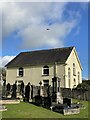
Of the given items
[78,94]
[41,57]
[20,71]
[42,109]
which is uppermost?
[41,57]

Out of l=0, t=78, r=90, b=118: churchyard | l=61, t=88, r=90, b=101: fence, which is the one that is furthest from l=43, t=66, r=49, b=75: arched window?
l=0, t=78, r=90, b=118: churchyard

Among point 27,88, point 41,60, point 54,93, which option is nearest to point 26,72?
point 41,60

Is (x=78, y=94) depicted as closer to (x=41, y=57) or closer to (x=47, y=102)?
(x=47, y=102)

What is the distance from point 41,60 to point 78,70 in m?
8.09

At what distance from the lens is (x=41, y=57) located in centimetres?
4981

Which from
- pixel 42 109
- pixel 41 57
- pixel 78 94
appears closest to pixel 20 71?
pixel 41 57

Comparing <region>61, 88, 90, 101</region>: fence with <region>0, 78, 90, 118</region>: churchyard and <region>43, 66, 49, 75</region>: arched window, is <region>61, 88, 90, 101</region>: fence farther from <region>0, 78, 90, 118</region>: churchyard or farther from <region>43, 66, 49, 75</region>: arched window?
<region>43, 66, 49, 75</region>: arched window

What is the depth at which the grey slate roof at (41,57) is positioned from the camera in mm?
47188

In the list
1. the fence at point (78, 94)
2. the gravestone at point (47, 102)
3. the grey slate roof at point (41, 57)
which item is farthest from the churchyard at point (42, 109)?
the grey slate roof at point (41, 57)

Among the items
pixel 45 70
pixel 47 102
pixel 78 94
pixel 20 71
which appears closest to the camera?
pixel 47 102

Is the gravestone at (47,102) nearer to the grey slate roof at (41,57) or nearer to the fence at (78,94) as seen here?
the fence at (78,94)

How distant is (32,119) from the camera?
16953 mm

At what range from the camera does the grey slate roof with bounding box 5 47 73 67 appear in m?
47.2

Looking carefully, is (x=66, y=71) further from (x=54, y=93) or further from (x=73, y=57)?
(x=54, y=93)
